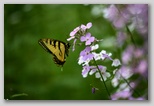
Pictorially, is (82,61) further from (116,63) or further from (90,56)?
(116,63)

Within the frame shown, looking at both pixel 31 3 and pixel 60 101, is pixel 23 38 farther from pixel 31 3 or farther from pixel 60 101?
pixel 60 101

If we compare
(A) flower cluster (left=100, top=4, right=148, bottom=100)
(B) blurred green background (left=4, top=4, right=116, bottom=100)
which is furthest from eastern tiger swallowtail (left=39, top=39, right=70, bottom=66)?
(A) flower cluster (left=100, top=4, right=148, bottom=100)

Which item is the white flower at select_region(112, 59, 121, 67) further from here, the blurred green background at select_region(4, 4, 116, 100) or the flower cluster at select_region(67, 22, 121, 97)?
the blurred green background at select_region(4, 4, 116, 100)

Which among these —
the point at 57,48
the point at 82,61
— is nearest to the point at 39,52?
the point at 57,48

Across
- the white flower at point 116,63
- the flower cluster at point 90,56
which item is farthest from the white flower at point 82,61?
the white flower at point 116,63

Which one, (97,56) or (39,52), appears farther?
(39,52)

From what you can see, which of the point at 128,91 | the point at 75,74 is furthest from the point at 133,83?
the point at 75,74

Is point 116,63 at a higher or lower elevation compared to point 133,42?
lower
